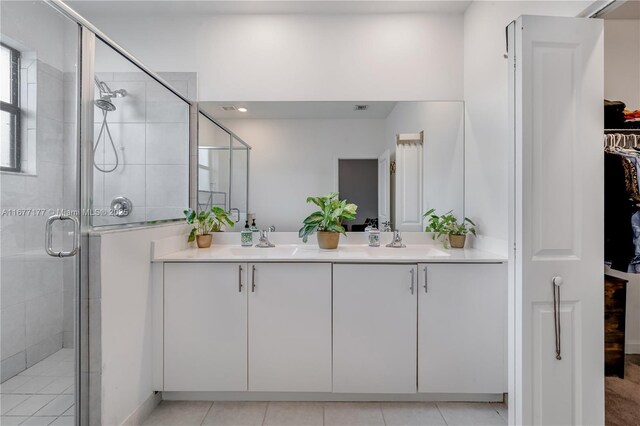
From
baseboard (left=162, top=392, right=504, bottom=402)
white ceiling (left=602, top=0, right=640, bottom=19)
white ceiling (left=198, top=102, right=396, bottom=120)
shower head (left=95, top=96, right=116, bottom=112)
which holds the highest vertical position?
white ceiling (left=602, top=0, right=640, bottom=19)

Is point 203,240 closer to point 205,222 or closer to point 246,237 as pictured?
point 205,222

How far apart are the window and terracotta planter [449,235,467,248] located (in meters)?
2.40

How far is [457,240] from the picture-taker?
2334mm

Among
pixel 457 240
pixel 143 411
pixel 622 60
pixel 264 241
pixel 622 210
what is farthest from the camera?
pixel 264 241

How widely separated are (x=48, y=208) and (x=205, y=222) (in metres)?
1.06

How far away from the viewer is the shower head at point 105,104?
66.9 inches

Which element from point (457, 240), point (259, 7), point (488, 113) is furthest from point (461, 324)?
point (259, 7)

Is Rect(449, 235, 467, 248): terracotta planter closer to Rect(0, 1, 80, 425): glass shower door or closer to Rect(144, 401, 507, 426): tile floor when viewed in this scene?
Rect(144, 401, 507, 426): tile floor

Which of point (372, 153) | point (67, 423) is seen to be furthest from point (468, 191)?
point (67, 423)

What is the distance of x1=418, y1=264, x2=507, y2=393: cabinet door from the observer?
1870 mm

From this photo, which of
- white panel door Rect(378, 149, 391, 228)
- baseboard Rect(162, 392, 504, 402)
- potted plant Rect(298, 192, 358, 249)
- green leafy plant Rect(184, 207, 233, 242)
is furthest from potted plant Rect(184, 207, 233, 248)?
white panel door Rect(378, 149, 391, 228)

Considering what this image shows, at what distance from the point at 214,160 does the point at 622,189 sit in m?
2.40

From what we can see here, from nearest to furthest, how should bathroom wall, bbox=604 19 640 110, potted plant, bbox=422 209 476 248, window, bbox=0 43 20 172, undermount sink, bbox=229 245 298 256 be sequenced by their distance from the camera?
window, bbox=0 43 20 172, bathroom wall, bbox=604 19 640 110, undermount sink, bbox=229 245 298 256, potted plant, bbox=422 209 476 248

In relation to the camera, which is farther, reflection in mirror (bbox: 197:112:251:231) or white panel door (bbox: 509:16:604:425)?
reflection in mirror (bbox: 197:112:251:231)
